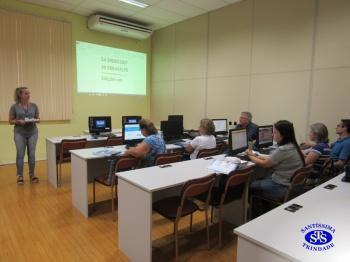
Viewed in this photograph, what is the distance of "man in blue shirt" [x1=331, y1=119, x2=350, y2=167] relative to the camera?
3.19 m

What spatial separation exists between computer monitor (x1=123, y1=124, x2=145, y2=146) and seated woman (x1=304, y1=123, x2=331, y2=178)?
2.39 metres

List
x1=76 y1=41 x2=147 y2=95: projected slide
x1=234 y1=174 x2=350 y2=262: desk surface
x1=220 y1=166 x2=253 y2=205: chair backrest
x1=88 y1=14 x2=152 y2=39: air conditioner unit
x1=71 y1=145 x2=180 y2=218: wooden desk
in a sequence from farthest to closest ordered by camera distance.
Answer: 1. x1=76 y1=41 x2=147 y2=95: projected slide
2. x1=88 y1=14 x2=152 y2=39: air conditioner unit
3. x1=71 y1=145 x2=180 y2=218: wooden desk
4. x1=220 y1=166 x2=253 y2=205: chair backrest
5. x1=234 y1=174 x2=350 y2=262: desk surface

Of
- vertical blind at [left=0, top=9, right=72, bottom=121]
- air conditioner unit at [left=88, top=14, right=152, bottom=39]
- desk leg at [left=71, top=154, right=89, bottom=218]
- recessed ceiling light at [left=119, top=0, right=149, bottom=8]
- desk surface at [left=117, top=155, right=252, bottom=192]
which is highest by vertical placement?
recessed ceiling light at [left=119, top=0, right=149, bottom=8]

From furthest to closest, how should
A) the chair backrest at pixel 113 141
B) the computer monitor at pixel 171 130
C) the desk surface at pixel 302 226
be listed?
the computer monitor at pixel 171 130, the chair backrest at pixel 113 141, the desk surface at pixel 302 226

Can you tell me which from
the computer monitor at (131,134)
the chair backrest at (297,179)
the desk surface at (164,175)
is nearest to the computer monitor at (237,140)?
the desk surface at (164,175)

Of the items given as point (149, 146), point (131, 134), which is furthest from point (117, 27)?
point (149, 146)

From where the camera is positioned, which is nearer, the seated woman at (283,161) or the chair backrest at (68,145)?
the seated woman at (283,161)

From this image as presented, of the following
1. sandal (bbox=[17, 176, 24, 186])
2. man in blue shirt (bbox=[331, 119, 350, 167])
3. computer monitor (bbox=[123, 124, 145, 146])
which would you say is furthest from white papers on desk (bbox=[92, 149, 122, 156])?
man in blue shirt (bbox=[331, 119, 350, 167])

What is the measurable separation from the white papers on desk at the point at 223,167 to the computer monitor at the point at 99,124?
3.08 m

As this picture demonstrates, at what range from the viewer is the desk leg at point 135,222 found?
209 centimetres

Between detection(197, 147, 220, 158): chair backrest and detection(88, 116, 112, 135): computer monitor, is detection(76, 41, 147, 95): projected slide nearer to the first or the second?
detection(88, 116, 112, 135): computer monitor

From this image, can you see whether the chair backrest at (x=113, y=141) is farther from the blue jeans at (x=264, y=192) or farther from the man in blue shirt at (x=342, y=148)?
the man in blue shirt at (x=342, y=148)

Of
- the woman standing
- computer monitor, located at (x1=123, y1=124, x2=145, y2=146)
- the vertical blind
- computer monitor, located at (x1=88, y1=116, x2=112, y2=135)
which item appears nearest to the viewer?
computer monitor, located at (x1=123, y1=124, x2=145, y2=146)

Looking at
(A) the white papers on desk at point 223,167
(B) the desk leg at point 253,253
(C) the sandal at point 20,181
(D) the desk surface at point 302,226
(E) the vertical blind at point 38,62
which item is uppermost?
(E) the vertical blind at point 38,62
